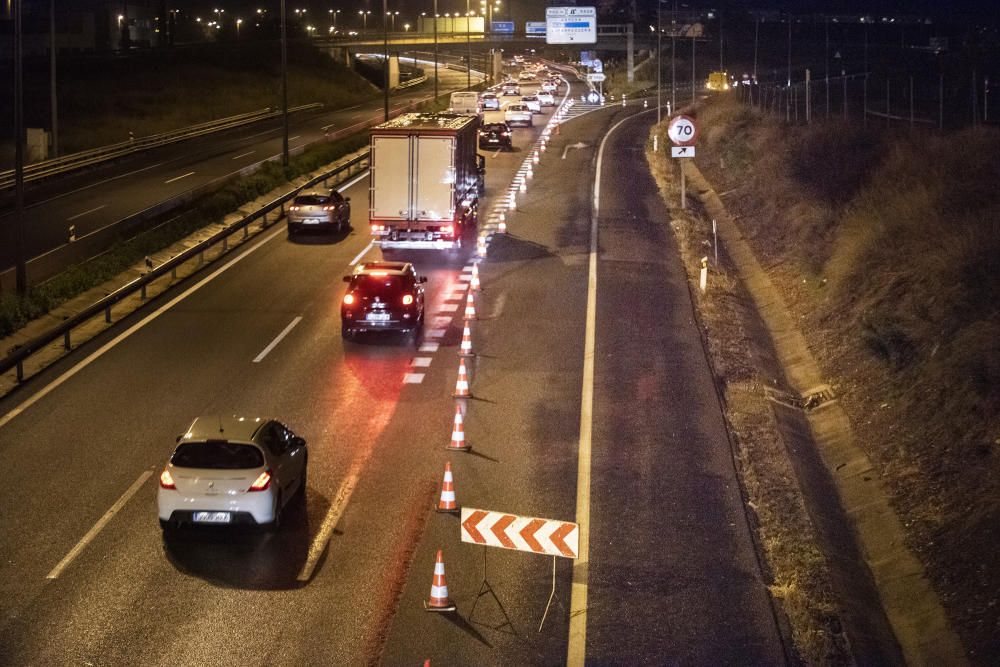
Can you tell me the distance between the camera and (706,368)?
22312 millimetres

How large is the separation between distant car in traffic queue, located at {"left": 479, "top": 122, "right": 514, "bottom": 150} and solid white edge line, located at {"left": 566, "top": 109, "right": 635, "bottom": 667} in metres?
31.7

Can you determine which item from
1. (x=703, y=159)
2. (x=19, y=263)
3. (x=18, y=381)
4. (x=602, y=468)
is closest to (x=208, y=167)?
(x=703, y=159)

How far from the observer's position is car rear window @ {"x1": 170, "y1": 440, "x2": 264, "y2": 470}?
14086mm

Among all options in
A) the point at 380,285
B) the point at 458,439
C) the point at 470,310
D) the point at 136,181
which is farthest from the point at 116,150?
the point at 458,439

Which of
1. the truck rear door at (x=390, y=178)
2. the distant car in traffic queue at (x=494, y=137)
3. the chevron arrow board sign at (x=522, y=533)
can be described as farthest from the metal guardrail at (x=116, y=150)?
the chevron arrow board sign at (x=522, y=533)

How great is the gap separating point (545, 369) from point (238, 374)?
18.0 feet

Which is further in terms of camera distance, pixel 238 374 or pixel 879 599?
pixel 238 374

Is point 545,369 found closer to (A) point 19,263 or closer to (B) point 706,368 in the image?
(B) point 706,368

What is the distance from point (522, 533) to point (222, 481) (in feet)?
13.0

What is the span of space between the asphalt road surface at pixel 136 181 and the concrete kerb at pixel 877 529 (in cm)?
2102

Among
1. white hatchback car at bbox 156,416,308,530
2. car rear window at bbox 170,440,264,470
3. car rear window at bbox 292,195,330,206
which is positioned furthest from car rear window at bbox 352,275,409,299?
car rear window at bbox 292,195,330,206

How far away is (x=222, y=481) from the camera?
550 inches

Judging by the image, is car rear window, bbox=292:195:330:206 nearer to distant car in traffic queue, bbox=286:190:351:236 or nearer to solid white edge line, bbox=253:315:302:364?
distant car in traffic queue, bbox=286:190:351:236

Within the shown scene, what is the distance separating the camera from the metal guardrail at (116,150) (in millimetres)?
51625
